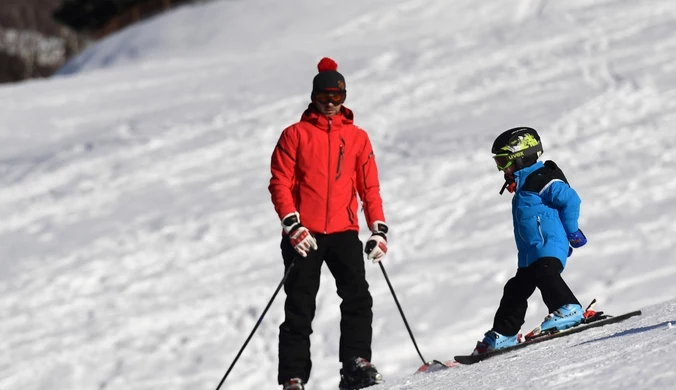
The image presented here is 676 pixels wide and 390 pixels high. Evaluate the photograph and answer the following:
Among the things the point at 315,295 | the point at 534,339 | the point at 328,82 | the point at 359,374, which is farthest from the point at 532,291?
the point at 328,82

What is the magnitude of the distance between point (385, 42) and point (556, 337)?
10.7 meters

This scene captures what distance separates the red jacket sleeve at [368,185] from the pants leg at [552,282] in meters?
0.85

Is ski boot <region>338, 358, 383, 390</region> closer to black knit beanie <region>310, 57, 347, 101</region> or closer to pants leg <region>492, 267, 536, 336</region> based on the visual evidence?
pants leg <region>492, 267, 536, 336</region>

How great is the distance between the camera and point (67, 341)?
8.29 meters

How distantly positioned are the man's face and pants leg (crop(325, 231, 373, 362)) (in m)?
0.62

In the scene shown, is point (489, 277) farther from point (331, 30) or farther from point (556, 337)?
point (331, 30)

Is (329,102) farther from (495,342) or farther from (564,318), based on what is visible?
(564,318)

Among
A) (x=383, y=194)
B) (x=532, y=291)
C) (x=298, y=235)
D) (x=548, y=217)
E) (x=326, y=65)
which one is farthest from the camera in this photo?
(x=383, y=194)

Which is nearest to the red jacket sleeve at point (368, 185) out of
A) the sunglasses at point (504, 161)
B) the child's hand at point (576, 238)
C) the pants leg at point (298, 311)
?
the pants leg at point (298, 311)

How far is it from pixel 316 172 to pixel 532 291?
1.24 metres

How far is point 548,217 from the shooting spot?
4906 millimetres

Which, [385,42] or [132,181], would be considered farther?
[385,42]

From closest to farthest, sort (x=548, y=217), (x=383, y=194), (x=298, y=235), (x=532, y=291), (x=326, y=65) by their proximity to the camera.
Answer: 1. (x=298, y=235)
2. (x=548, y=217)
3. (x=532, y=291)
4. (x=326, y=65)
5. (x=383, y=194)

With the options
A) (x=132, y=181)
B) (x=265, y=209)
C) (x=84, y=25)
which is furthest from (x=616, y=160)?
(x=84, y=25)
